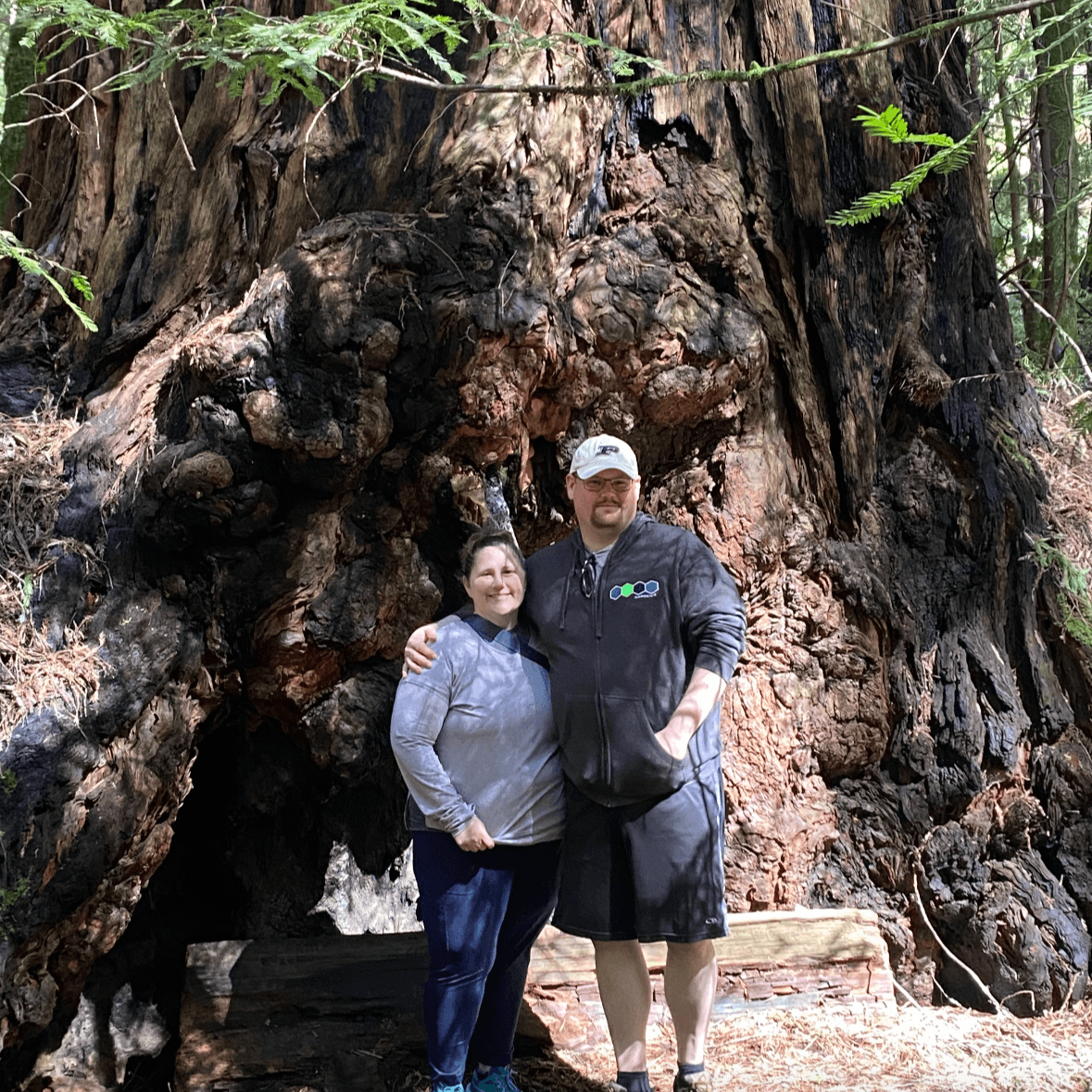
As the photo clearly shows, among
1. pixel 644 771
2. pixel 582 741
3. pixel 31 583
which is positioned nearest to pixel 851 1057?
pixel 644 771

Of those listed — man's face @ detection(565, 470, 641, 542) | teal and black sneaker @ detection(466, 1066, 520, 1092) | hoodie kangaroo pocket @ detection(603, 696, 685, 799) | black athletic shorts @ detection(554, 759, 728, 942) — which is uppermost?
man's face @ detection(565, 470, 641, 542)

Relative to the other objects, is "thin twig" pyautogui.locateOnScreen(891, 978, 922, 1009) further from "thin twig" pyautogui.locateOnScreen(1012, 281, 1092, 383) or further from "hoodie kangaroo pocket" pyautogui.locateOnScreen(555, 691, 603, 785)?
"thin twig" pyautogui.locateOnScreen(1012, 281, 1092, 383)

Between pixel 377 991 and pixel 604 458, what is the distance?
2329 mm

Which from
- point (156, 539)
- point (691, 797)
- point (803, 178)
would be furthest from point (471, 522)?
point (803, 178)

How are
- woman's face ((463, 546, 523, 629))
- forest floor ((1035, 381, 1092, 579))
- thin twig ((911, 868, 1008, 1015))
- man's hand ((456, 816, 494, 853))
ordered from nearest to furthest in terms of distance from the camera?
man's hand ((456, 816, 494, 853)) < woman's face ((463, 546, 523, 629)) < thin twig ((911, 868, 1008, 1015)) < forest floor ((1035, 381, 1092, 579))

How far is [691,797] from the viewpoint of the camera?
3.32 metres

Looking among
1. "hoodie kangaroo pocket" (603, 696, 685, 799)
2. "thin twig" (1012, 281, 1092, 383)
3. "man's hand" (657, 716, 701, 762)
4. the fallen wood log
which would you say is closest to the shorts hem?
"hoodie kangaroo pocket" (603, 696, 685, 799)

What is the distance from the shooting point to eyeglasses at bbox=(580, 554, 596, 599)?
3.47m

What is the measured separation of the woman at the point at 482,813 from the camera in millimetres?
3191

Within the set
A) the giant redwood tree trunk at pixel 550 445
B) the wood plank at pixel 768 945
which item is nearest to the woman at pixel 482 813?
the wood plank at pixel 768 945

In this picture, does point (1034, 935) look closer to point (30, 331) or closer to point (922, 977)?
point (922, 977)

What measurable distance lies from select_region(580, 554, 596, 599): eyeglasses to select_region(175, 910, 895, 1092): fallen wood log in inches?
67.8

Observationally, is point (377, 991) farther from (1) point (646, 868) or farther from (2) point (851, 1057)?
(2) point (851, 1057)

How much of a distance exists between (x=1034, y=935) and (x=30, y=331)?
5668 millimetres
